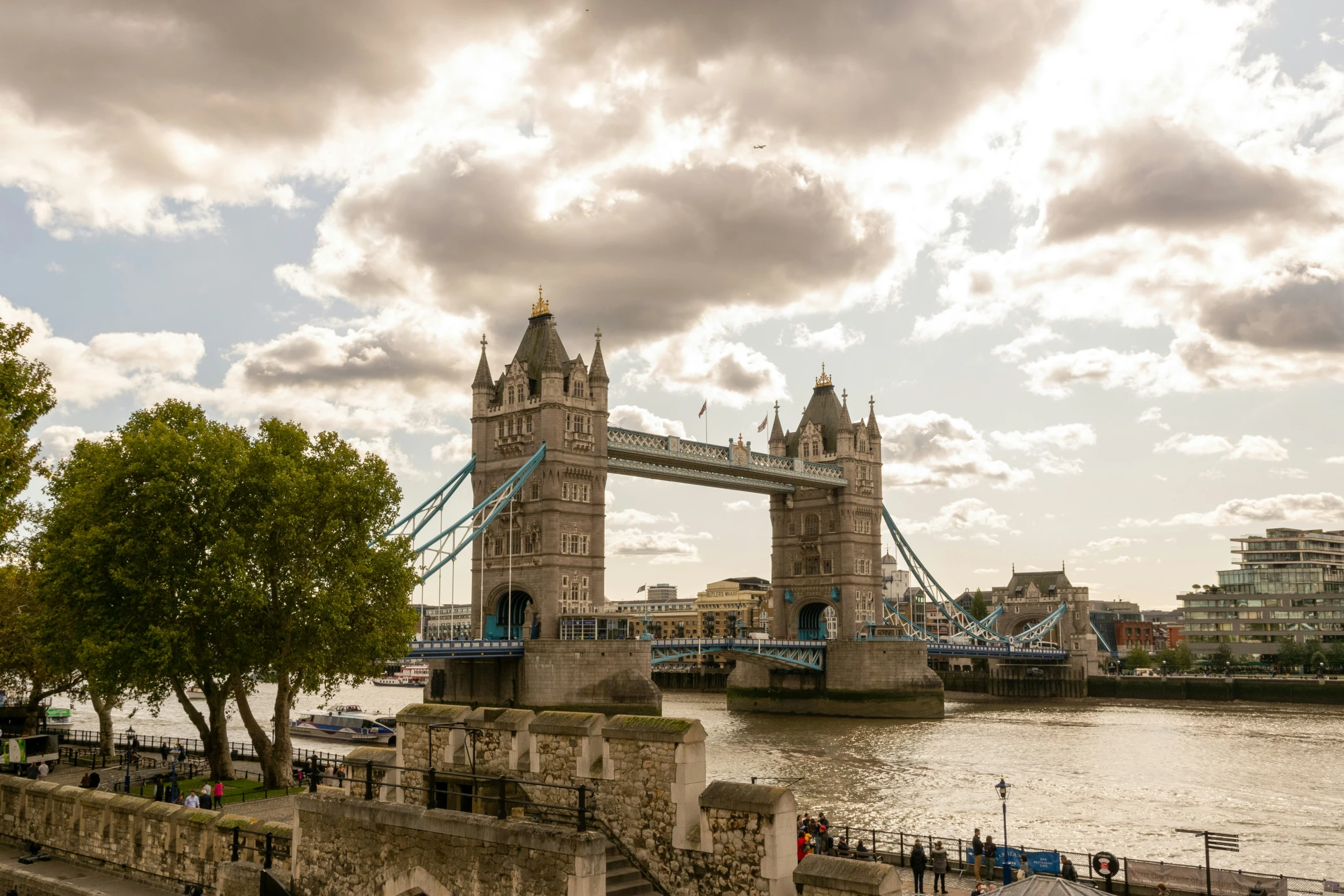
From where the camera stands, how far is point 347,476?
32.1 m

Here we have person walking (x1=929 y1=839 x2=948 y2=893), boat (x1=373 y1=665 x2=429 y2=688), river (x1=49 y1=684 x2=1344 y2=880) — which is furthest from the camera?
boat (x1=373 y1=665 x2=429 y2=688)

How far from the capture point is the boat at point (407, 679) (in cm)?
14288

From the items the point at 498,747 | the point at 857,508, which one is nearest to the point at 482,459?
the point at 857,508

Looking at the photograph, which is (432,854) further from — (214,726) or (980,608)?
Answer: (980,608)

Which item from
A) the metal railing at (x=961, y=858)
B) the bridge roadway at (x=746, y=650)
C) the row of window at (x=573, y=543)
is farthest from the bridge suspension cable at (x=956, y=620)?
the metal railing at (x=961, y=858)

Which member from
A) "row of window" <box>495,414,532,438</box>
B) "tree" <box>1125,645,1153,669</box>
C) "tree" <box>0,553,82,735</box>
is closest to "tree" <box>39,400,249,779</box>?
"tree" <box>0,553,82,735</box>

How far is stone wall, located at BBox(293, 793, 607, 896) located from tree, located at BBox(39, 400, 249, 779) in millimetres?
14423

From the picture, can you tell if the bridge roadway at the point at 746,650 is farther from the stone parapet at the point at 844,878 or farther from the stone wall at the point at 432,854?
the stone parapet at the point at 844,878

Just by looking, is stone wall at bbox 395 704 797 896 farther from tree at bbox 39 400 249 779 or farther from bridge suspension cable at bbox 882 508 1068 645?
bridge suspension cable at bbox 882 508 1068 645

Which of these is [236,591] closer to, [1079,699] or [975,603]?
[1079,699]

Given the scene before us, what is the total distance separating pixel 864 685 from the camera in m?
80.8

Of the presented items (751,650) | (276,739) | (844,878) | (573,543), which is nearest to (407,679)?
(751,650)

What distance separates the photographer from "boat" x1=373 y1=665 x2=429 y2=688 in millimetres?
142875

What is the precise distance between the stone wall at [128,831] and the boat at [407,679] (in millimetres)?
115926
